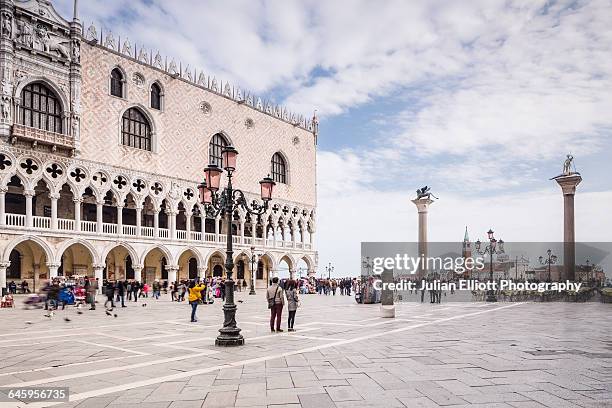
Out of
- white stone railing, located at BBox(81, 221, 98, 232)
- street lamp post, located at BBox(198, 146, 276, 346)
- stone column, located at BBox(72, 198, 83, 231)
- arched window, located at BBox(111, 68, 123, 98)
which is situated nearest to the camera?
street lamp post, located at BBox(198, 146, 276, 346)

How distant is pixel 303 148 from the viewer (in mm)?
43156

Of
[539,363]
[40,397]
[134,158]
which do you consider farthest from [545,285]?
[40,397]

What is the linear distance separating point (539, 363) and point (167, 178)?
88.7 feet

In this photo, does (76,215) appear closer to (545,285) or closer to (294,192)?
(294,192)

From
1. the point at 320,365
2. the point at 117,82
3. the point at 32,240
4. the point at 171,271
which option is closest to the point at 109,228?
the point at 32,240

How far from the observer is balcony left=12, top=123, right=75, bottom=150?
76.6 ft

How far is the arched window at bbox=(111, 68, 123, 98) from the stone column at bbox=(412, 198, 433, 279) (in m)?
17.7

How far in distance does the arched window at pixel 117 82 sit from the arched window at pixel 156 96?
92.4 inches

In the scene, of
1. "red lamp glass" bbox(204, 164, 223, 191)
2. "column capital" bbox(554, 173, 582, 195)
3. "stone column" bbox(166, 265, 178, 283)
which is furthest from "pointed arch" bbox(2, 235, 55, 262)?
"column capital" bbox(554, 173, 582, 195)

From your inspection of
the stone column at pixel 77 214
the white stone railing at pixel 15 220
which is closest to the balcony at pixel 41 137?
the stone column at pixel 77 214

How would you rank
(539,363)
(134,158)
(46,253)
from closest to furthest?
(539,363) < (46,253) < (134,158)

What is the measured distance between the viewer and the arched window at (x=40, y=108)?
2475cm

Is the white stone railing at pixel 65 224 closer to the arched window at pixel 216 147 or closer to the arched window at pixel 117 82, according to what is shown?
the arched window at pixel 117 82

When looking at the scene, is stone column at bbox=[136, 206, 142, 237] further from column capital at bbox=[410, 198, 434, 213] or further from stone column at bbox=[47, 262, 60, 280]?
column capital at bbox=[410, 198, 434, 213]
